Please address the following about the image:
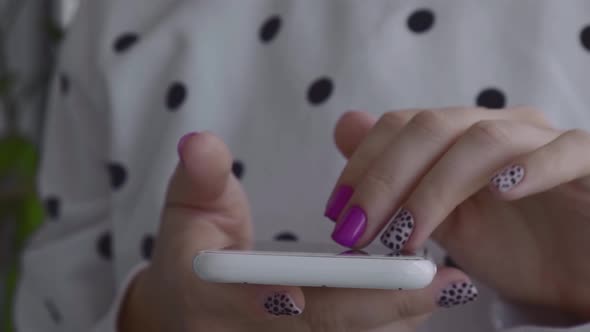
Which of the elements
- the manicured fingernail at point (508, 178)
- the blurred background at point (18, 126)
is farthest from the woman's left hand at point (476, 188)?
A: the blurred background at point (18, 126)

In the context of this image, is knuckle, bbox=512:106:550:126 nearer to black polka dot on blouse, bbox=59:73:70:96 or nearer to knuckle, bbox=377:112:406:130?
knuckle, bbox=377:112:406:130

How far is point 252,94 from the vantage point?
76cm

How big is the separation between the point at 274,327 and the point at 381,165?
5.4 inches

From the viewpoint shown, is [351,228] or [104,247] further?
[104,247]

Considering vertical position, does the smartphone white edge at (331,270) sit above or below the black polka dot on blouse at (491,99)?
above

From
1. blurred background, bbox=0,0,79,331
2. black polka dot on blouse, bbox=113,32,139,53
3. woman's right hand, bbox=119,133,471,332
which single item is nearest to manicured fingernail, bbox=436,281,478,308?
woman's right hand, bbox=119,133,471,332

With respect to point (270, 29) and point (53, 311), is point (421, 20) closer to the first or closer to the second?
point (270, 29)

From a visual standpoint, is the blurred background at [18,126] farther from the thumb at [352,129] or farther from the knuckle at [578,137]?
the knuckle at [578,137]

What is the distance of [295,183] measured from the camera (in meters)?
0.70

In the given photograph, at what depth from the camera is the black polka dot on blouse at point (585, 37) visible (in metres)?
0.66

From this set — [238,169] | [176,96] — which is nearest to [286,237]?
[238,169]

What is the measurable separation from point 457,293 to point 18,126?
1.05 meters

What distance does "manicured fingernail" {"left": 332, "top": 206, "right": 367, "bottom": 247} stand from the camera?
444 millimetres

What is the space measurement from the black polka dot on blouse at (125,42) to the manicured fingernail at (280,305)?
486mm
